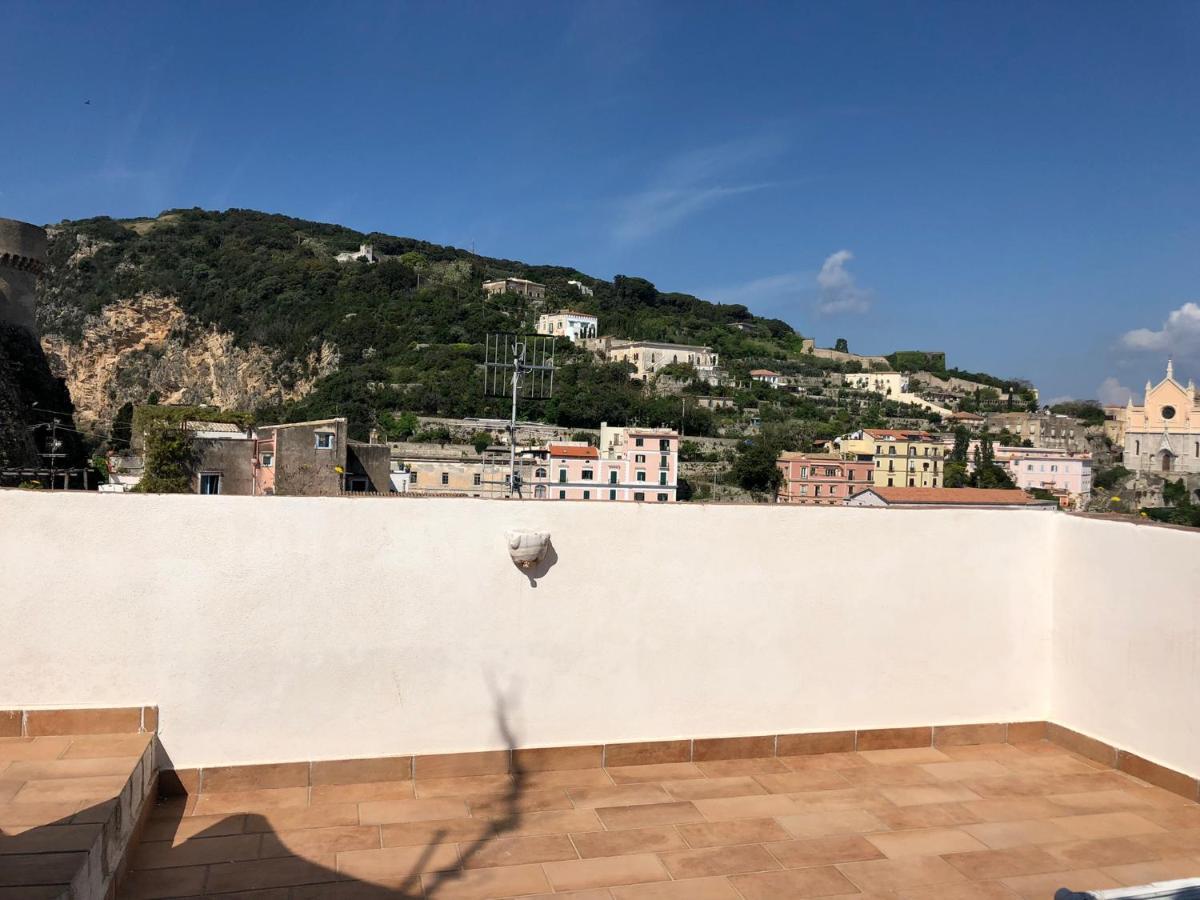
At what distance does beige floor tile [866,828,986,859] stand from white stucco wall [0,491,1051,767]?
27.4 inches

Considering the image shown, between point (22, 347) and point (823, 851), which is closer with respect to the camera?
point (823, 851)

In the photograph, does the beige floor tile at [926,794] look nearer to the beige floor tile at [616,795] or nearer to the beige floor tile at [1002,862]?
the beige floor tile at [1002,862]

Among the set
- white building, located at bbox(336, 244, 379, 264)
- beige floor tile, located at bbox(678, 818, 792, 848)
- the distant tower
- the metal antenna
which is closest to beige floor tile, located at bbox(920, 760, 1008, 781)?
beige floor tile, located at bbox(678, 818, 792, 848)

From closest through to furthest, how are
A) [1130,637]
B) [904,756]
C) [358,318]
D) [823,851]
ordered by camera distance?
[823,851]
[1130,637]
[904,756]
[358,318]

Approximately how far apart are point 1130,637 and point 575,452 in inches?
1315

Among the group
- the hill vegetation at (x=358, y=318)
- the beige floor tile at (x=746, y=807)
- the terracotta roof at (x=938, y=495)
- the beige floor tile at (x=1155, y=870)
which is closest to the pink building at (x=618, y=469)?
the terracotta roof at (x=938, y=495)

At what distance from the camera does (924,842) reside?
242 cm

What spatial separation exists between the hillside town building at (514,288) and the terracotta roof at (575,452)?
35.7m

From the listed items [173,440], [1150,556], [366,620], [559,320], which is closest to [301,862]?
[366,620]

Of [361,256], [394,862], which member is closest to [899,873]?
[394,862]

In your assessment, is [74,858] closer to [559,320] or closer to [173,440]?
[173,440]

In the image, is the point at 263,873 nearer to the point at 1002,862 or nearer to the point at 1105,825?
the point at 1002,862

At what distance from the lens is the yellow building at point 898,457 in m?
45.5

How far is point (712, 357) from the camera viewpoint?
236 feet
